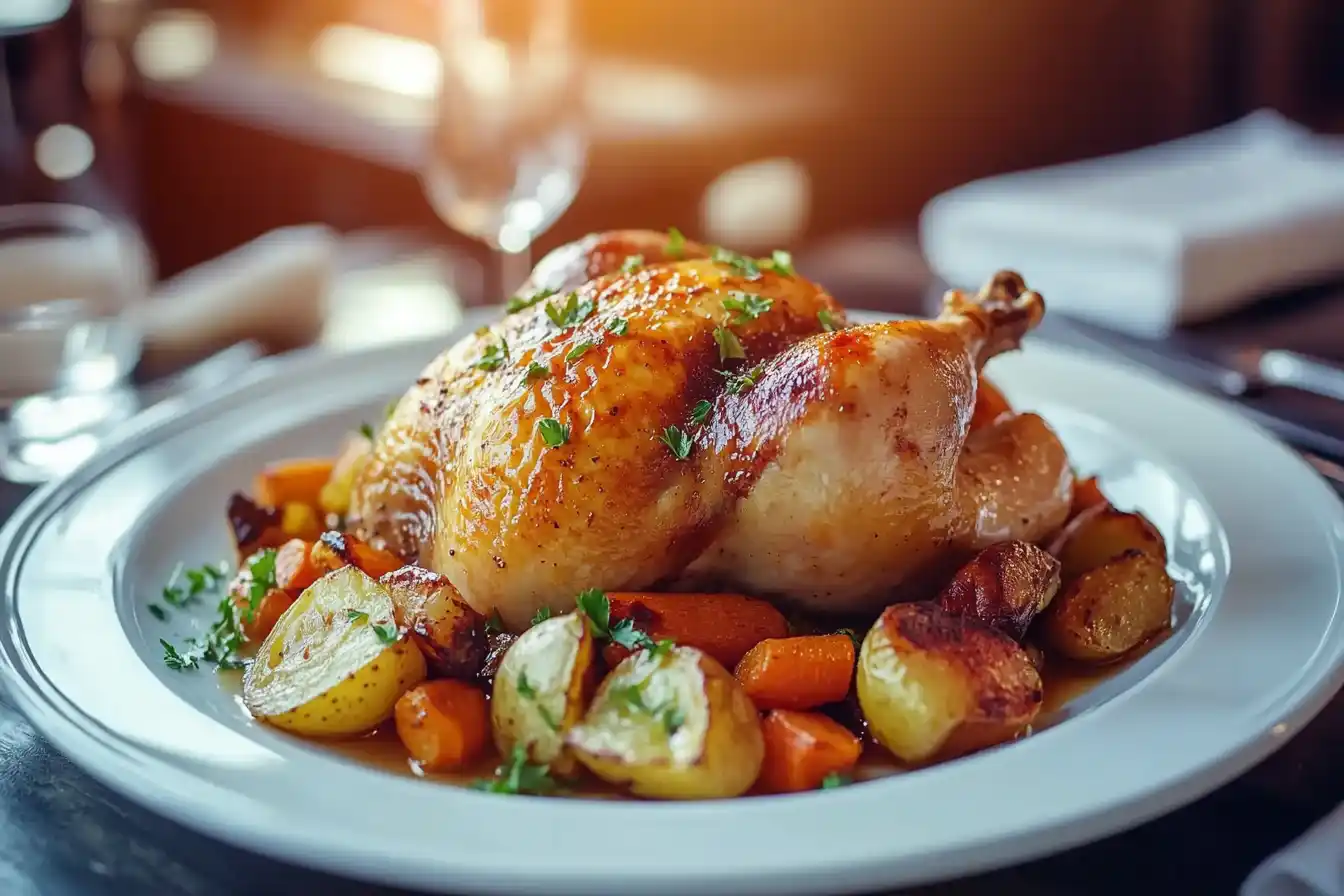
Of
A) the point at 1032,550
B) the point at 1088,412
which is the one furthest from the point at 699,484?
the point at 1088,412

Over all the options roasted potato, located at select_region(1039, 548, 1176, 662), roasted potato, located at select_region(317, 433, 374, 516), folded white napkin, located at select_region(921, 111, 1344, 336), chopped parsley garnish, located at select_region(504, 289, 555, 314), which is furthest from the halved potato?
folded white napkin, located at select_region(921, 111, 1344, 336)

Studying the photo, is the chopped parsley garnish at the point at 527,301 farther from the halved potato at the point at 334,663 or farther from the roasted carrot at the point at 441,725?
the roasted carrot at the point at 441,725

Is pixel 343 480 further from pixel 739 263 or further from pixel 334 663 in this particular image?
pixel 739 263

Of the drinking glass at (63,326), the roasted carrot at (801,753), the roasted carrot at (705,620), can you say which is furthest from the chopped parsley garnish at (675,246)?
the drinking glass at (63,326)

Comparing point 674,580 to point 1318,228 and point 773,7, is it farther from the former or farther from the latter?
point 773,7

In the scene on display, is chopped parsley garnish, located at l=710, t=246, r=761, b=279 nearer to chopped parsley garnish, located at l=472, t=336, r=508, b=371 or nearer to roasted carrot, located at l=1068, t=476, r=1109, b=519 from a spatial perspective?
chopped parsley garnish, located at l=472, t=336, r=508, b=371
